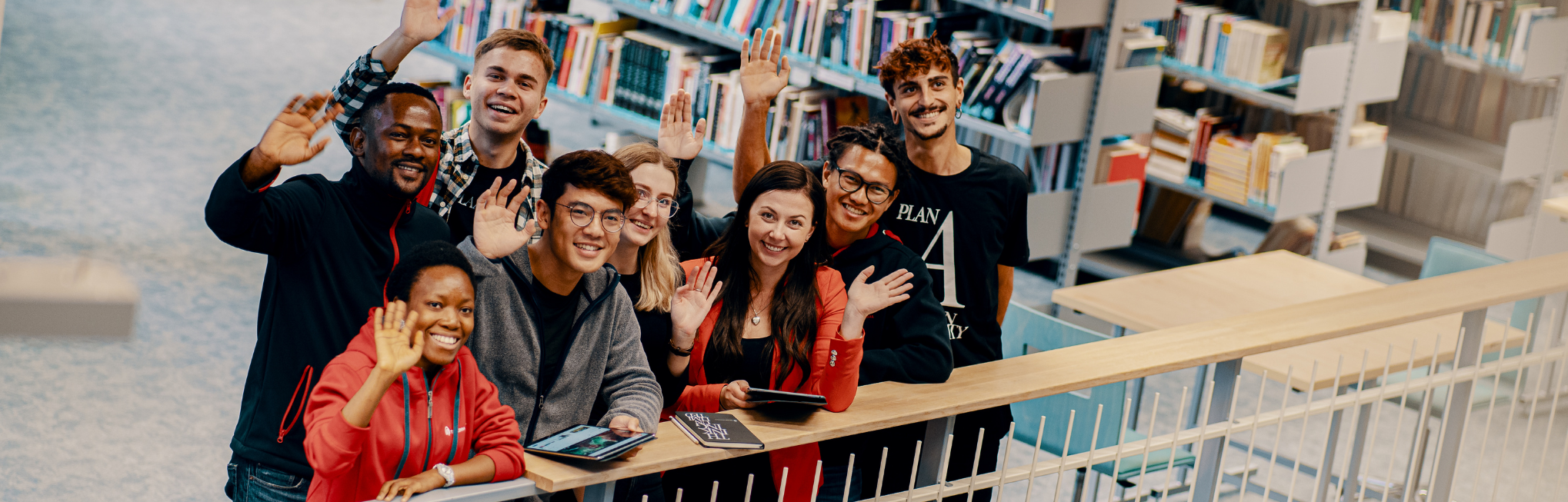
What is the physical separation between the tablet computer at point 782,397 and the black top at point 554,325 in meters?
0.30

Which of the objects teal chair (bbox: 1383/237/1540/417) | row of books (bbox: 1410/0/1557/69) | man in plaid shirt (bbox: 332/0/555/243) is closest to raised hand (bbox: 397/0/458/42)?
man in plaid shirt (bbox: 332/0/555/243)

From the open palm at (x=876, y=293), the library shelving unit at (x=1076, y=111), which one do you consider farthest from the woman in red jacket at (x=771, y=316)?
the library shelving unit at (x=1076, y=111)

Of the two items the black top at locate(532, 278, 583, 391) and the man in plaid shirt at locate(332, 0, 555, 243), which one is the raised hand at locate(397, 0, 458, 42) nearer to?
the man in plaid shirt at locate(332, 0, 555, 243)

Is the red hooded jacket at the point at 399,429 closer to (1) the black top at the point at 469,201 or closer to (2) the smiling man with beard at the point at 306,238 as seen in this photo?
(2) the smiling man with beard at the point at 306,238

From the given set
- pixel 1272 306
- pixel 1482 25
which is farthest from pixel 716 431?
pixel 1482 25

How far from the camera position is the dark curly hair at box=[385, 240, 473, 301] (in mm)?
1852

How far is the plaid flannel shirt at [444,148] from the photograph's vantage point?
2.20 meters

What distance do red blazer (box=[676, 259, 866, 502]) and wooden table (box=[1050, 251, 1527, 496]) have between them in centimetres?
130

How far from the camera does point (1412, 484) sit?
365 centimetres

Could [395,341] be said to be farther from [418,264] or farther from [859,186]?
[859,186]

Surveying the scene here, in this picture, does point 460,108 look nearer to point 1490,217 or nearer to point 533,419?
point 533,419

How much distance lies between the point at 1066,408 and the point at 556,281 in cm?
178

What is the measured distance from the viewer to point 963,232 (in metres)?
2.80

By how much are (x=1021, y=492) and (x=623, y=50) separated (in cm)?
299
